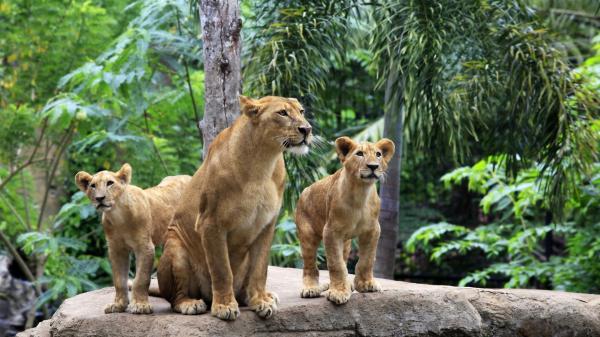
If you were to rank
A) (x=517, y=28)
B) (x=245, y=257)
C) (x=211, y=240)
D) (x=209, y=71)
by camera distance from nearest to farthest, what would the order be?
1. (x=211, y=240)
2. (x=245, y=257)
3. (x=209, y=71)
4. (x=517, y=28)

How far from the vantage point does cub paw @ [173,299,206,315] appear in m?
5.25

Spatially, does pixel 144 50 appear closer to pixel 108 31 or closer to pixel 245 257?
pixel 108 31

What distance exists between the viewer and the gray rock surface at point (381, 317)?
5.19 metres

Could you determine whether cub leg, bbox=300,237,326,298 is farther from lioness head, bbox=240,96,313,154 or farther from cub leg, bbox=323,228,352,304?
lioness head, bbox=240,96,313,154

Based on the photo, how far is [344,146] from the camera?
552 centimetres

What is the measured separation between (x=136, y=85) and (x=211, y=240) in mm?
3773

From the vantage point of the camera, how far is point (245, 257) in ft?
17.8

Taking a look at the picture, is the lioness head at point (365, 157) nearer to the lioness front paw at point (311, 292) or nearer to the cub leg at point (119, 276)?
the lioness front paw at point (311, 292)

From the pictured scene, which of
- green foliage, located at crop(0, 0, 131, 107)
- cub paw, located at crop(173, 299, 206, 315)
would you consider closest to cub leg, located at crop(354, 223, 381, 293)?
cub paw, located at crop(173, 299, 206, 315)

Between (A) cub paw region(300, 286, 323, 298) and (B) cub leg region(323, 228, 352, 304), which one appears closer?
(B) cub leg region(323, 228, 352, 304)

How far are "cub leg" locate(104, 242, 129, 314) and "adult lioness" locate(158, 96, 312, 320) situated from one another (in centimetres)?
28

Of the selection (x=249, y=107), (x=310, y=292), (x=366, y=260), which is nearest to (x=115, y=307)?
(x=310, y=292)

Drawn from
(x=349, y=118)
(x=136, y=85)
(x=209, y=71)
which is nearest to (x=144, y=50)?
(x=136, y=85)

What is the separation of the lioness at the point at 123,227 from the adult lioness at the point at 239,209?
20 centimetres
